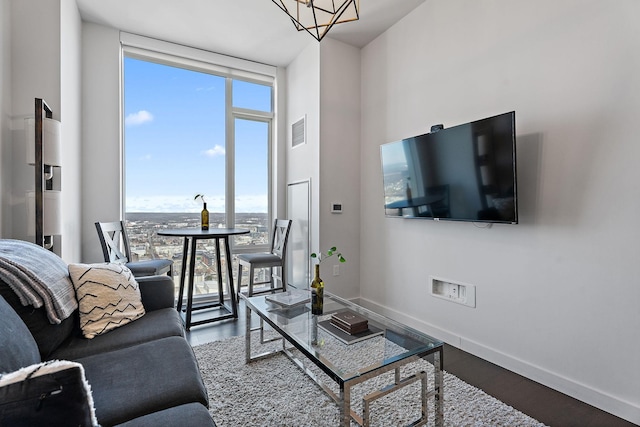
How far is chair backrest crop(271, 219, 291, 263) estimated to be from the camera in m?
3.42

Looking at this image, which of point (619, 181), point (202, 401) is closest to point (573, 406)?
point (619, 181)

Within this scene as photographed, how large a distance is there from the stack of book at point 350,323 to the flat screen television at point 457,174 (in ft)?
3.69

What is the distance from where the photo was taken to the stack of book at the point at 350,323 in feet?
5.52

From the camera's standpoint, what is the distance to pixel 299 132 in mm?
3826

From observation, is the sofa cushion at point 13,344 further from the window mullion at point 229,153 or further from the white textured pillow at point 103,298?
the window mullion at point 229,153

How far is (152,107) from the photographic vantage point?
3600mm

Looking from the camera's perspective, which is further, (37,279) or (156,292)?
(156,292)

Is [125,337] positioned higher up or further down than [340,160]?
further down

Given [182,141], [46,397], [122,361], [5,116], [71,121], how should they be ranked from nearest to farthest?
[46,397] → [122,361] → [5,116] → [71,121] → [182,141]

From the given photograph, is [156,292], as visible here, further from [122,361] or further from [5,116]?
[5,116]

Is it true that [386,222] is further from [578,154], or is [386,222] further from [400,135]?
[578,154]

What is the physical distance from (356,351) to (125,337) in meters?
1.17

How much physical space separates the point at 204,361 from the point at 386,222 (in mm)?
2046

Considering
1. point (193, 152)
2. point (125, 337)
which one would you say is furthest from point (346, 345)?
point (193, 152)
